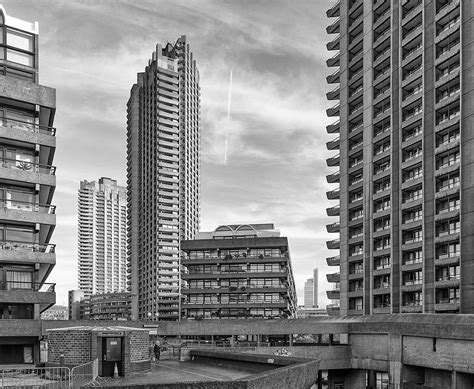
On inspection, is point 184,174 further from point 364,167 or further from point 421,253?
point 421,253

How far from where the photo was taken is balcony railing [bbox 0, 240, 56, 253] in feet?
129

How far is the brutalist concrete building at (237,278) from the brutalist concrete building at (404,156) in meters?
12.9

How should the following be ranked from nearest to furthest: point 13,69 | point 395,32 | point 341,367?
point 13,69, point 341,367, point 395,32

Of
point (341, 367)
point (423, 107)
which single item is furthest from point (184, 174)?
point (341, 367)

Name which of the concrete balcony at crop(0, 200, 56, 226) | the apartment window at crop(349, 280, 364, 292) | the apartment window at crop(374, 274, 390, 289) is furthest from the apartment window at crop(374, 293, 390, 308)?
the concrete balcony at crop(0, 200, 56, 226)

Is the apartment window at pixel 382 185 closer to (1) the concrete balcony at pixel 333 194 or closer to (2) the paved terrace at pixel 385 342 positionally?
(1) the concrete balcony at pixel 333 194

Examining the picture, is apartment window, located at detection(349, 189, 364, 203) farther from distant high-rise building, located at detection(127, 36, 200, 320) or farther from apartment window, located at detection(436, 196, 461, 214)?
distant high-rise building, located at detection(127, 36, 200, 320)

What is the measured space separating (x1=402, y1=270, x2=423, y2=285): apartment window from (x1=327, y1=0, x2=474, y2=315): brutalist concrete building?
0.50ft

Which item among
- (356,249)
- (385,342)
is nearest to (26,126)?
(385,342)

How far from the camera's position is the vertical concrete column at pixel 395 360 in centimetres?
4225

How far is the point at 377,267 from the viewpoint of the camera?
80188 mm

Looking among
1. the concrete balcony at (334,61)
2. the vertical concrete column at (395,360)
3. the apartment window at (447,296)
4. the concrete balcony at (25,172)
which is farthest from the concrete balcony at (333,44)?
the concrete balcony at (25,172)

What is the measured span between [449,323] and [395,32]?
53779mm

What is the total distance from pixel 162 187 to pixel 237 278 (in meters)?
83.0
